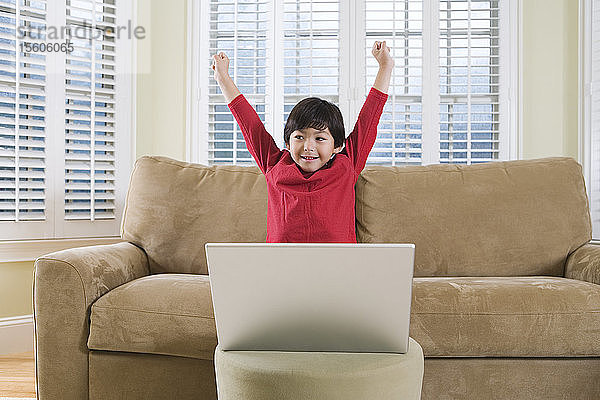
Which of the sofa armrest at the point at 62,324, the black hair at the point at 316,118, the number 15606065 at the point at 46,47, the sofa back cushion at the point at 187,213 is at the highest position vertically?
the number 15606065 at the point at 46,47

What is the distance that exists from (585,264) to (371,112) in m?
0.89

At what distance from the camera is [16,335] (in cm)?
301

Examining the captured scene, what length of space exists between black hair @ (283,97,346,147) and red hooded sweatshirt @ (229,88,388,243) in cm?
11

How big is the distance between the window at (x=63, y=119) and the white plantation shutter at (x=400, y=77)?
133 cm

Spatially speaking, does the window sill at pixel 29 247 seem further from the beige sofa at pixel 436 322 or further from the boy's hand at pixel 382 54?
the boy's hand at pixel 382 54

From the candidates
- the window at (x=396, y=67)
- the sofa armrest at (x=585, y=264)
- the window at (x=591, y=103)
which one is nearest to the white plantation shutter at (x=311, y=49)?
the window at (x=396, y=67)

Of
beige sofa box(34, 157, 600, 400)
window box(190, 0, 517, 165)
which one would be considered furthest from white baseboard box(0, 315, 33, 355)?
window box(190, 0, 517, 165)

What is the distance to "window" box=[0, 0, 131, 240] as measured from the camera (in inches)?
117

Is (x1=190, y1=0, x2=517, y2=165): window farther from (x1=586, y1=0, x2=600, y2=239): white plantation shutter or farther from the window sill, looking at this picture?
the window sill

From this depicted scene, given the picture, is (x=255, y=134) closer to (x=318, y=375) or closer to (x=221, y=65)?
(x=221, y=65)

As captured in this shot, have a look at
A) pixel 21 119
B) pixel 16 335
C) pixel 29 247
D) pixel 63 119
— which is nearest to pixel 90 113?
pixel 63 119

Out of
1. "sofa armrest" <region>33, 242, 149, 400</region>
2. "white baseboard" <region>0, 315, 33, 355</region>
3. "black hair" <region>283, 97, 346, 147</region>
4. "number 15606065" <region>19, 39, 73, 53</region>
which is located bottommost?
"white baseboard" <region>0, 315, 33, 355</region>

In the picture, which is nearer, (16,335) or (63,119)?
(16,335)

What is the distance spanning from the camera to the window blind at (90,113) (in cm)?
316
